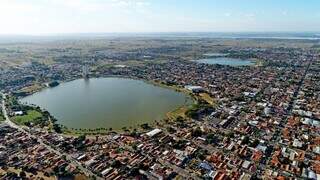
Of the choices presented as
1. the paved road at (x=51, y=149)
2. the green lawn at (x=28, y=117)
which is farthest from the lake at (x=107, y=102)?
the paved road at (x=51, y=149)

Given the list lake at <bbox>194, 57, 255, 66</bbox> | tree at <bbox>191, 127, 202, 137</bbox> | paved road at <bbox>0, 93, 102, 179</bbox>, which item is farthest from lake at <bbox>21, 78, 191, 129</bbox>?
lake at <bbox>194, 57, 255, 66</bbox>

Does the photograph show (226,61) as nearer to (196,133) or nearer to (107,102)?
(107,102)

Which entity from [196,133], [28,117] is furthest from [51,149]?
[196,133]

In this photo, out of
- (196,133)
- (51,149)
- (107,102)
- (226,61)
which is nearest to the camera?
(51,149)

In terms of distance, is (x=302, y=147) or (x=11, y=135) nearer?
(x=302, y=147)

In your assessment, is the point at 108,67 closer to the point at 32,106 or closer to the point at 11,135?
the point at 32,106

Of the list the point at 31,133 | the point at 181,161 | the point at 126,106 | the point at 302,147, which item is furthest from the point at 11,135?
the point at 302,147

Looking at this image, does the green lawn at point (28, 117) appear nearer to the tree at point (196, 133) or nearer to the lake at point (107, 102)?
the lake at point (107, 102)
